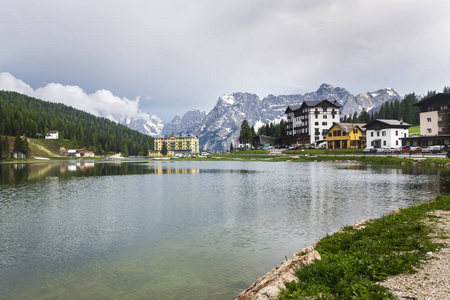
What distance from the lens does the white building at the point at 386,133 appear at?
11612 cm

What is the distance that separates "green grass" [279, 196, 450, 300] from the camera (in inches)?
312

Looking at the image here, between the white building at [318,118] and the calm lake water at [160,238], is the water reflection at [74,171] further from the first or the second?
the white building at [318,118]

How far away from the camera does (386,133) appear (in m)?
117

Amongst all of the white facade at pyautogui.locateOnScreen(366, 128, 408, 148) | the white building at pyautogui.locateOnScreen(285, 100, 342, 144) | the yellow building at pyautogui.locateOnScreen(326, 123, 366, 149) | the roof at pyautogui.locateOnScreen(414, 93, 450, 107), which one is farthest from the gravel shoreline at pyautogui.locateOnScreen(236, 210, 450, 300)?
the white building at pyautogui.locateOnScreen(285, 100, 342, 144)

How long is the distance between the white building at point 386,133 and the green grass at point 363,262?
117965 millimetres

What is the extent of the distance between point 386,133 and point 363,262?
125 m

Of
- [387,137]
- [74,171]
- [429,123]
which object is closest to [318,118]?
[387,137]

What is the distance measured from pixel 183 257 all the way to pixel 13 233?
13.0 metres

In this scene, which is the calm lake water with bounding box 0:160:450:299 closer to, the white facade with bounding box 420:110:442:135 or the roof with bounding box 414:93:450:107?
the white facade with bounding box 420:110:442:135

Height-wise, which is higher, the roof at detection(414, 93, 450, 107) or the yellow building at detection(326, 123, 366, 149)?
the roof at detection(414, 93, 450, 107)

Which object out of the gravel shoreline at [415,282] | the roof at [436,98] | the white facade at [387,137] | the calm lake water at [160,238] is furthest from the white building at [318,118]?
the gravel shoreline at [415,282]

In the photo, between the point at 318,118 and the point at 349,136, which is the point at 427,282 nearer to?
the point at 349,136

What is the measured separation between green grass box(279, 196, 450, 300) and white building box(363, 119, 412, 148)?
11797 cm

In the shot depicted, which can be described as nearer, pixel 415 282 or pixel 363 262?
pixel 415 282
